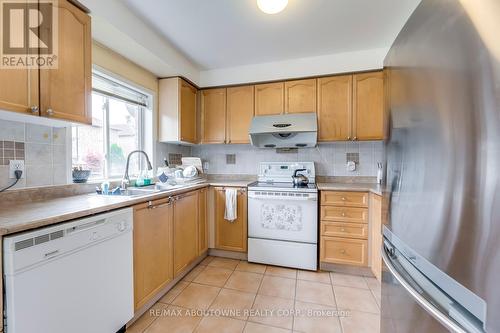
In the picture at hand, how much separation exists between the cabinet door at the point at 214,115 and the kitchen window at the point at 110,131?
0.75 m

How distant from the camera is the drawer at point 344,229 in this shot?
2232 millimetres

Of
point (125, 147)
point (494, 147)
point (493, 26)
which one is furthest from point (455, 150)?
point (125, 147)

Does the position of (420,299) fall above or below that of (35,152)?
below

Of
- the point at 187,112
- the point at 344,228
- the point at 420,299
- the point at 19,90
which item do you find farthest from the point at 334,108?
Answer: the point at 19,90

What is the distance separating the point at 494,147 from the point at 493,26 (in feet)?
0.87

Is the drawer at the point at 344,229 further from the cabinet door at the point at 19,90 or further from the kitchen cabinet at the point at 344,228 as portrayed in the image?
the cabinet door at the point at 19,90

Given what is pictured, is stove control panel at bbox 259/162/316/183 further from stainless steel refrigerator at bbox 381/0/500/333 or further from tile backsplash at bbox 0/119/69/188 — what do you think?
tile backsplash at bbox 0/119/69/188

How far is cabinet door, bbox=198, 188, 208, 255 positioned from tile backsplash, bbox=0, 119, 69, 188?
125cm

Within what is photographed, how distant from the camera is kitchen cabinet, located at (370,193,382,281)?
6.52ft

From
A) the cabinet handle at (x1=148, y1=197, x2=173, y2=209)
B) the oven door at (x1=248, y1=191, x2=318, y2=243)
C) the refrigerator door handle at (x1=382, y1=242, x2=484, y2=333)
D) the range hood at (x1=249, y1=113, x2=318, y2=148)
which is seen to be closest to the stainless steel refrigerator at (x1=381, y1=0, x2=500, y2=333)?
the refrigerator door handle at (x1=382, y1=242, x2=484, y2=333)

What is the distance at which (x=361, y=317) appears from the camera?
1.64m

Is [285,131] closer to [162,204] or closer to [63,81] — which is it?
[162,204]

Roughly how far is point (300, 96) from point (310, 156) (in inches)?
31.2

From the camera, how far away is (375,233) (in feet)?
6.82
